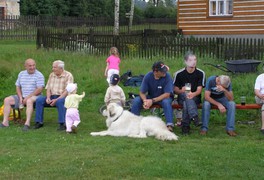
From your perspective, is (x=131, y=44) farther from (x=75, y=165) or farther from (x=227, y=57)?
(x=75, y=165)

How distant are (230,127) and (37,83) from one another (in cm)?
401

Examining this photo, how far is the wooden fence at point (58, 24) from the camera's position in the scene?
33.9m

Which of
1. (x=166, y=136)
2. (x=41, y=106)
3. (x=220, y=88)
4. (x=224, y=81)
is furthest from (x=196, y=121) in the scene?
(x=41, y=106)

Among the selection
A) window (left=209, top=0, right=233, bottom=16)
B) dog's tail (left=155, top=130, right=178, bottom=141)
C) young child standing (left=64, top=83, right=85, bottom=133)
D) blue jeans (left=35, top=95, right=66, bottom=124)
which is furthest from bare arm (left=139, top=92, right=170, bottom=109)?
window (left=209, top=0, right=233, bottom=16)

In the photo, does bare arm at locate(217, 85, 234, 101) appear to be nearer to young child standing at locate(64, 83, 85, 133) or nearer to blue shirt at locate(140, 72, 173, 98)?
blue shirt at locate(140, 72, 173, 98)

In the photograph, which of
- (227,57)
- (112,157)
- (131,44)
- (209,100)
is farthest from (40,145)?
(131,44)

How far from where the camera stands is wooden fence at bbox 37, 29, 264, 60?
1625cm

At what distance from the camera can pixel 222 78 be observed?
9281 mm

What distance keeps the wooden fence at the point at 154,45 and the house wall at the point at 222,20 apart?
553 cm

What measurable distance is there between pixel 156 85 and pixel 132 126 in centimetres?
105

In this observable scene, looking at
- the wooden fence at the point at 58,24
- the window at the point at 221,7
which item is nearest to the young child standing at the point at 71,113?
the window at the point at 221,7

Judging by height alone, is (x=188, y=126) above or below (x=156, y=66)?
below

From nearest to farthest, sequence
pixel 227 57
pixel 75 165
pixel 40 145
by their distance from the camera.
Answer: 1. pixel 75 165
2. pixel 40 145
3. pixel 227 57

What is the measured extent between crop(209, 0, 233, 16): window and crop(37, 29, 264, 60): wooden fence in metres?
6.28
